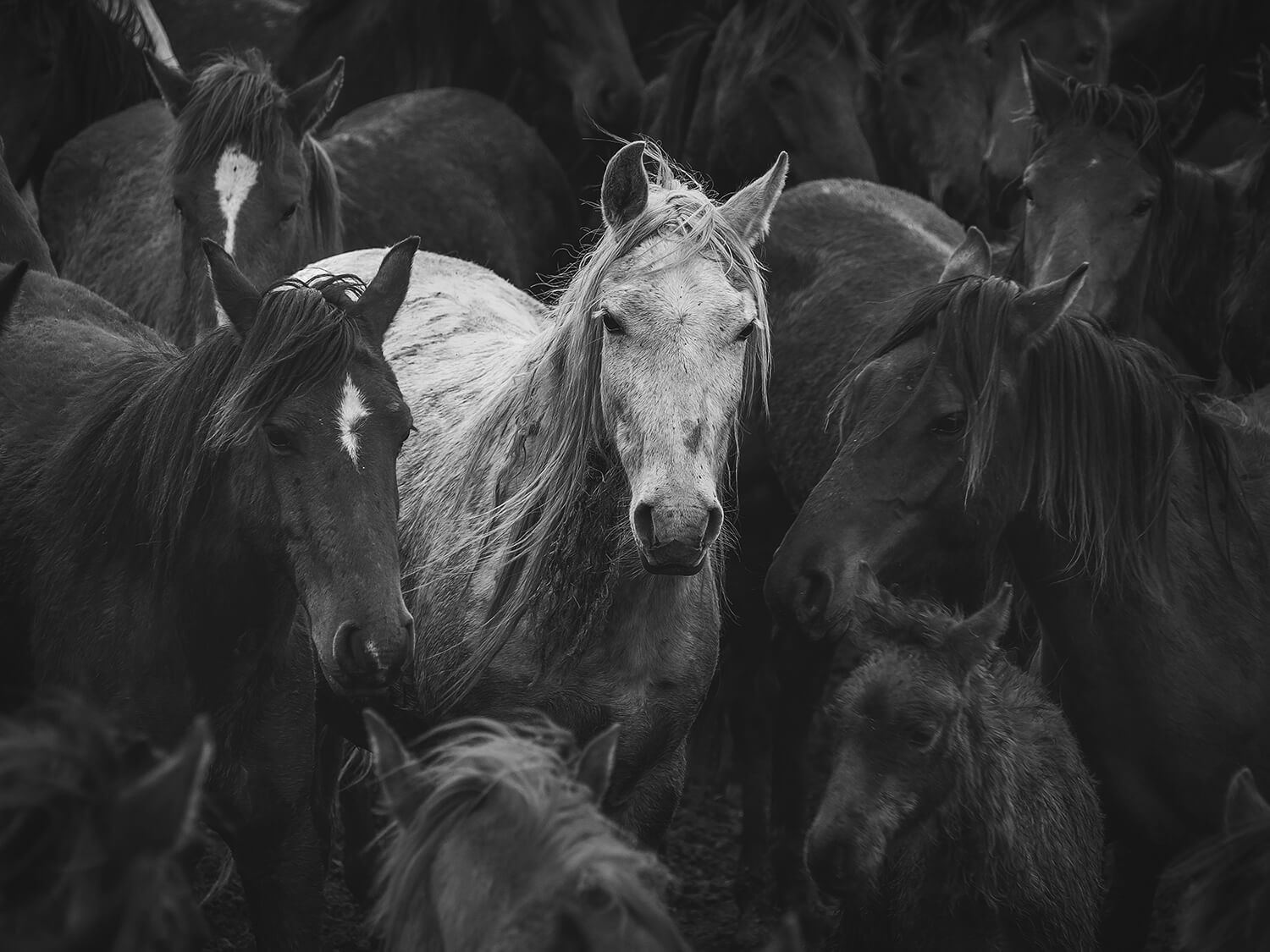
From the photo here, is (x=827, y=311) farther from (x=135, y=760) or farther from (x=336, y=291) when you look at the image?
(x=135, y=760)

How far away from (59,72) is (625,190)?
4.63m

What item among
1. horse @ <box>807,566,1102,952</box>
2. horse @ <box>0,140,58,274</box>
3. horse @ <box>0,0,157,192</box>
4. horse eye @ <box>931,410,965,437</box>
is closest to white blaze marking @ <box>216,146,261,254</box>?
horse @ <box>0,140,58,274</box>

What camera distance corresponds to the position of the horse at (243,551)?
318 centimetres

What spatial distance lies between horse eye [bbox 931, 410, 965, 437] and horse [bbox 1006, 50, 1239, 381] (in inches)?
65.8

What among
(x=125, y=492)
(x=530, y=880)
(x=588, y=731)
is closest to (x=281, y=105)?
(x=125, y=492)

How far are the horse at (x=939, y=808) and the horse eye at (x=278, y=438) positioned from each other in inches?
59.3

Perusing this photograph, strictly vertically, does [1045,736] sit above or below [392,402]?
below

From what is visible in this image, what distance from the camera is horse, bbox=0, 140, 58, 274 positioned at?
5.05 metres

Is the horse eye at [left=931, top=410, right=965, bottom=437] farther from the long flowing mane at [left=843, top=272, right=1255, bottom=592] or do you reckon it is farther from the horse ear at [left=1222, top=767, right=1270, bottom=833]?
the horse ear at [left=1222, top=767, right=1270, bottom=833]

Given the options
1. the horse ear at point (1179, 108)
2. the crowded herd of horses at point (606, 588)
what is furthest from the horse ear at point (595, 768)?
the horse ear at point (1179, 108)

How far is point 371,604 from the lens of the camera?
3104 mm

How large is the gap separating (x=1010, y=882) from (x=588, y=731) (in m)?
1.16

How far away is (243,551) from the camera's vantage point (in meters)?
Answer: 3.34

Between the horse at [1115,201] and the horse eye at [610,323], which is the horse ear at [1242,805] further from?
the horse at [1115,201]
